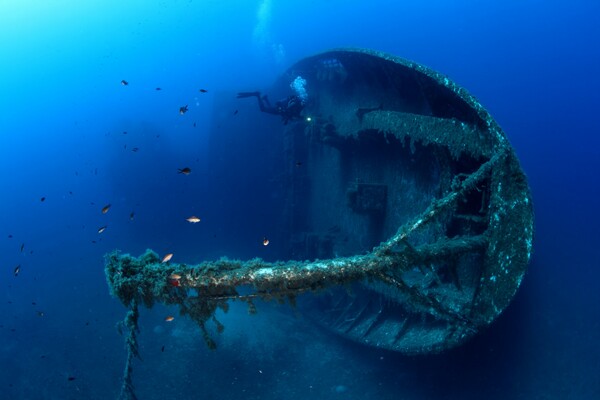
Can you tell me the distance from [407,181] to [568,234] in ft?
23.3

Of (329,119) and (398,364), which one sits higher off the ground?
(329,119)

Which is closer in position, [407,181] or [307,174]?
[407,181]

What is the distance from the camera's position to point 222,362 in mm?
9484

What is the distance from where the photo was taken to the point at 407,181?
798 centimetres

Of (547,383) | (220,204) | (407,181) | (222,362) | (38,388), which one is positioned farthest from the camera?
(220,204)

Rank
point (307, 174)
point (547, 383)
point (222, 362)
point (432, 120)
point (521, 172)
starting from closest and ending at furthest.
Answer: point (521, 172) → point (432, 120) → point (547, 383) → point (222, 362) → point (307, 174)

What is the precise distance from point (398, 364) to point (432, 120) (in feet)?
17.2

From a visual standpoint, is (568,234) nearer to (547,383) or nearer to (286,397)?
(547,383)

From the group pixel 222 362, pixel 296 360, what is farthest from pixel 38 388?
pixel 296 360

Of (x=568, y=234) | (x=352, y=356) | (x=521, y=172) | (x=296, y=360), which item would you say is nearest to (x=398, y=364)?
(x=352, y=356)

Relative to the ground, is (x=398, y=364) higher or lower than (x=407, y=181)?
lower

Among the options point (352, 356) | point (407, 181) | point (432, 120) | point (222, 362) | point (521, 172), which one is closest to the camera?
point (521, 172)

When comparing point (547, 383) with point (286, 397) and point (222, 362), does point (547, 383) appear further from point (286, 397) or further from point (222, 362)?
point (222, 362)

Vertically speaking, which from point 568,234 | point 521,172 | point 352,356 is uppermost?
point 521,172
